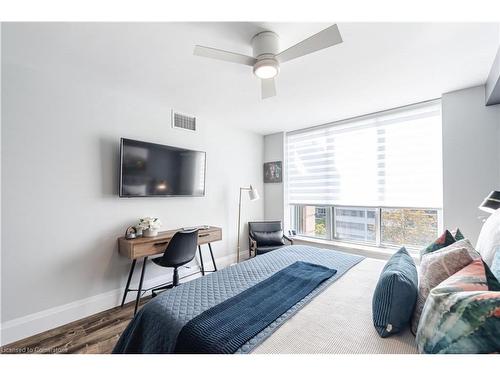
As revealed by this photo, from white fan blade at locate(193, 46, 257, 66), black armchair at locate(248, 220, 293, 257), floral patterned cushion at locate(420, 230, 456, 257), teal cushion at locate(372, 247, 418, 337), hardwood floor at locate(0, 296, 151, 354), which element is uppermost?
white fan blade at locate(193, 46, 257, 66)

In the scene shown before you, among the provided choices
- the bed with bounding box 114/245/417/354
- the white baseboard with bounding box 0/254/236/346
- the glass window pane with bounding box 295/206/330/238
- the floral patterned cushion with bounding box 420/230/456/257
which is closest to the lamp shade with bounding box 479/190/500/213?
the floral patterned cushion with bounding box 420/230/456/257

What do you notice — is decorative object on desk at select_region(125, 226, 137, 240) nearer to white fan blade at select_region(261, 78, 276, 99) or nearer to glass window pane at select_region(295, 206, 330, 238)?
white fan blade at select_region(261, 78, 276, 99)

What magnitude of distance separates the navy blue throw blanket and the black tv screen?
5.96ft

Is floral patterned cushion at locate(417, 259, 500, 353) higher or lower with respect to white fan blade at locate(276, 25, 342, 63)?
lower

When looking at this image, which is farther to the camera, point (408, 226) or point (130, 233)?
point (408, 226)

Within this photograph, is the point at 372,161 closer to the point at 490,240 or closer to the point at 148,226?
the point at 490,240

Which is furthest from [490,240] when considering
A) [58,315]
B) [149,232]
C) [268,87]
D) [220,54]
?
[58,315]

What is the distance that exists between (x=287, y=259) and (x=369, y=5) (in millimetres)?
1930

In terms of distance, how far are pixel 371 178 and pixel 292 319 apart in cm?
275

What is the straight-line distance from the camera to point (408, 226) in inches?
123

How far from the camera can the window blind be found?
2.85m

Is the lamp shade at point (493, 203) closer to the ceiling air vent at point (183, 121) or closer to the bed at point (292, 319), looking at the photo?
the bed at point (292, 319)

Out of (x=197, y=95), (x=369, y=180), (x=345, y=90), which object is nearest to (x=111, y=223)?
(x=197, y=95)
